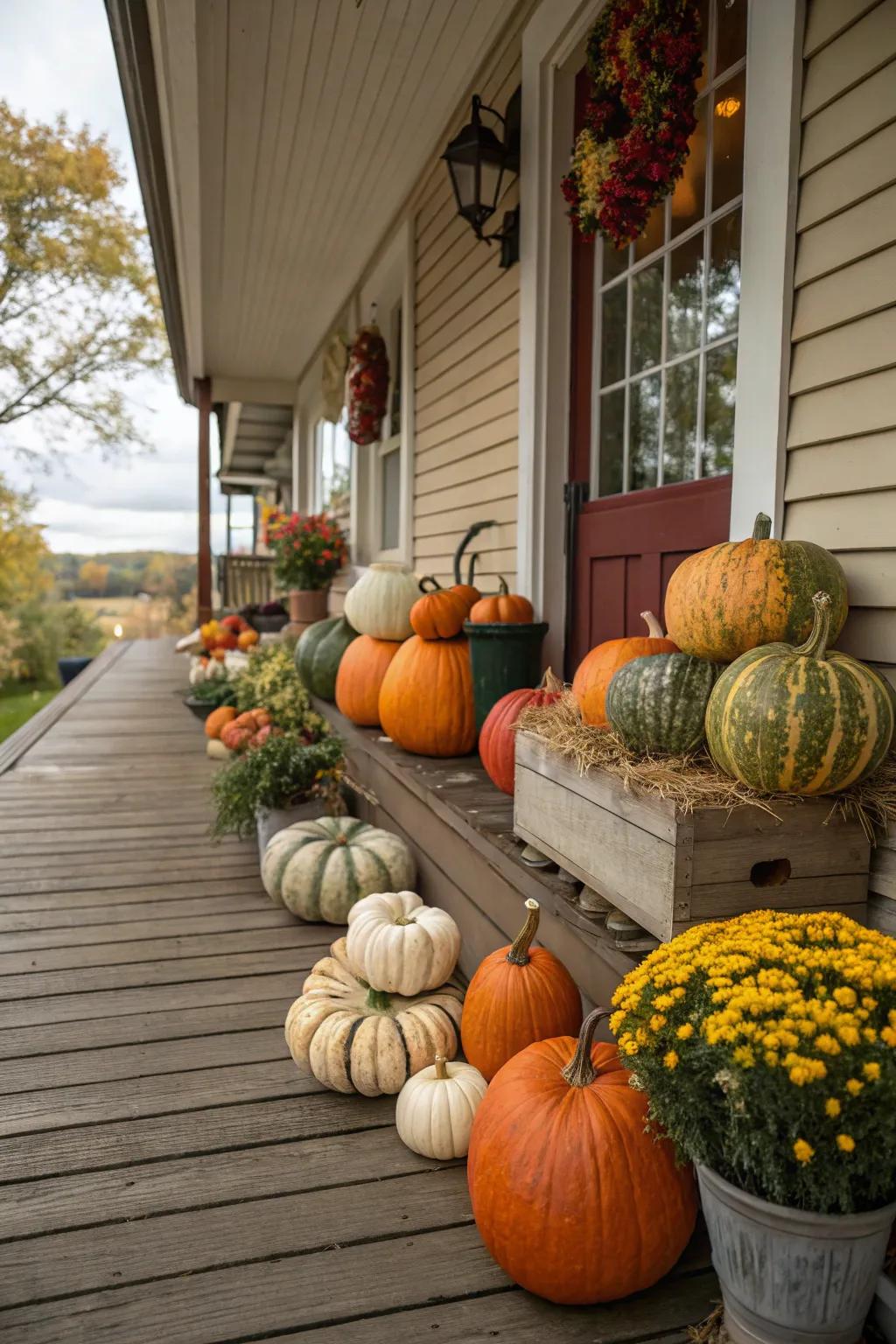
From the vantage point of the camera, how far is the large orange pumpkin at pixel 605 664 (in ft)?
6.71

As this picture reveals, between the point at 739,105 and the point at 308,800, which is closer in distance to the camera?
the point at 739,105

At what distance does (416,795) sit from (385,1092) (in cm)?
112

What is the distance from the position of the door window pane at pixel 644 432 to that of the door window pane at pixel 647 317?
0.06 m

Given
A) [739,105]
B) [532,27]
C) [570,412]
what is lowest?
[570,412]

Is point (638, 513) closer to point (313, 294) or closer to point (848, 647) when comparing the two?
point (848, 647)

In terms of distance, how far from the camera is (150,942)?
2766mm

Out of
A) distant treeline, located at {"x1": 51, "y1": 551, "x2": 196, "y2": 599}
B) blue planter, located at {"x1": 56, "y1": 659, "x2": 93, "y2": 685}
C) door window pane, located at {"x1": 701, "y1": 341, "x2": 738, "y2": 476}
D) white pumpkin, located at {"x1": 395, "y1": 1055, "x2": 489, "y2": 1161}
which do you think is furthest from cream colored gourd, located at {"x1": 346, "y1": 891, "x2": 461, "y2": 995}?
distant treeline, located at {"x1": 51, "y1": 551, "x2": 196, "y2": 599}

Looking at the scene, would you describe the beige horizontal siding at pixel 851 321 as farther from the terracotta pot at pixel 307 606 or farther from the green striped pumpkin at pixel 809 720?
the terracotta pot at pixel 307 606

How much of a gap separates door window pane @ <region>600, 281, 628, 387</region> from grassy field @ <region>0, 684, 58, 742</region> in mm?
11229

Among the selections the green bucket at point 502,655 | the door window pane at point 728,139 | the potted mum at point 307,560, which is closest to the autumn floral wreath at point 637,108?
the door window pane at point 728,139

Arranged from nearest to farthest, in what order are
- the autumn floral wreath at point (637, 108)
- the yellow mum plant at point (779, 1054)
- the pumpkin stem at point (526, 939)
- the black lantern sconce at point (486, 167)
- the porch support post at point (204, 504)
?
1. the yellow mum plant at point (779, 1054)
2. the pumpkin stem at point (526, 939)
3. the autumn floral wreath at point (637, 108)
4. the black lantern sconce at point (486, 167)
5. the porch support post at point (204, 504)

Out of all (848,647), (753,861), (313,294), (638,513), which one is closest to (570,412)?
(638,513)

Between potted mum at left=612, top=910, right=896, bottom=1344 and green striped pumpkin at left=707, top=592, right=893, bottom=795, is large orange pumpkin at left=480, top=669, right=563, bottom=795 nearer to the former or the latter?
green striped pumpkin at left=707, top=592, right=893, bottom=795

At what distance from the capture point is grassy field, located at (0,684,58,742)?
13.3 m
